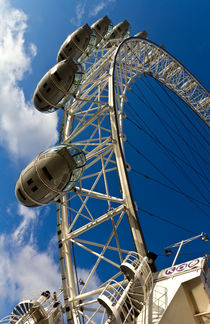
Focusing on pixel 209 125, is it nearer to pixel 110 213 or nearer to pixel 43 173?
pixel 110 213

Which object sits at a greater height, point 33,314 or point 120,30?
point 120,30

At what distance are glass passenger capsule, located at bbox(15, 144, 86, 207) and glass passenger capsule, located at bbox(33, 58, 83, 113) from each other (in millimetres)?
4667

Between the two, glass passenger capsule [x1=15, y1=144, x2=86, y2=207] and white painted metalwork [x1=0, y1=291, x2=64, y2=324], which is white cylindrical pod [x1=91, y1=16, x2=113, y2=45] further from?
white painted metalwork [x1=0, y1=291, x2=64, y2=324]

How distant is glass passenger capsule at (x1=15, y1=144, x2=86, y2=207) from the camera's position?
325 inches

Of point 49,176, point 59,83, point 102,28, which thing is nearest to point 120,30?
point 102,28

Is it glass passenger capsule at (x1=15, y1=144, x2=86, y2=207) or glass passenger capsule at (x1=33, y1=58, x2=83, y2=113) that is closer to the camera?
glass passenger capsule at (x1=15, y1=144, x2=86, y2=207)

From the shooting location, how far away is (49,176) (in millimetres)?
8227

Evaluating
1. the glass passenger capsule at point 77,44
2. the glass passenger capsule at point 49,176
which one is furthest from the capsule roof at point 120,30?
the glass passenger capsule at point 49,176

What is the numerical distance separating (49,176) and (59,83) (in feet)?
19.5

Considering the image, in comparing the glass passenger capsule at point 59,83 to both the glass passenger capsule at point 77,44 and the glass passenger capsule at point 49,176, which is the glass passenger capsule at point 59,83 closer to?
the glass passenger capsule at point 49,176

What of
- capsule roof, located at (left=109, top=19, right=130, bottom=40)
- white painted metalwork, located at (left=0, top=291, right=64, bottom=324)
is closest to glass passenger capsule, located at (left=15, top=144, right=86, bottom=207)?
white painted metalwork, located at (left=0, top=291, right=64, bottom=324)

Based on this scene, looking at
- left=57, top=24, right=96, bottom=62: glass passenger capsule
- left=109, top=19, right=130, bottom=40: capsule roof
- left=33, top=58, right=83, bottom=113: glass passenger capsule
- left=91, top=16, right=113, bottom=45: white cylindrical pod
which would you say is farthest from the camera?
left=109, top=19, right=130, bottom=40: capsule roof

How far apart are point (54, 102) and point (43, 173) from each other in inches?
227

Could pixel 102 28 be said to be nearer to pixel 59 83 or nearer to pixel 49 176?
pixel 59 83
